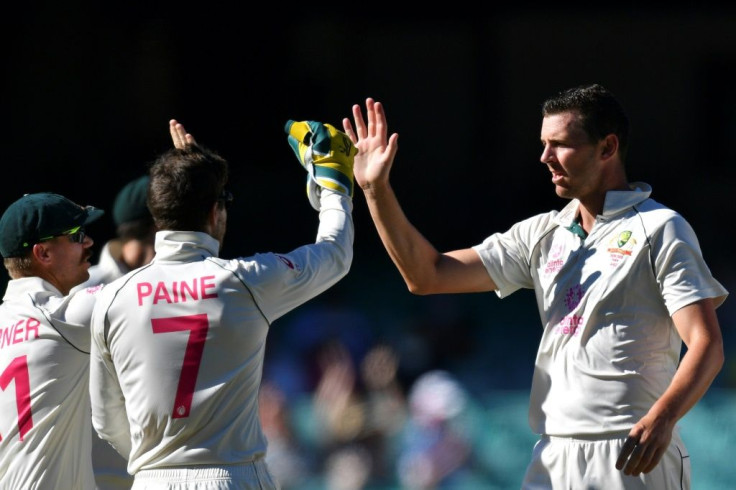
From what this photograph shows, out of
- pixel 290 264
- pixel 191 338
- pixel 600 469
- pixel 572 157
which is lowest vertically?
pixel 600 469

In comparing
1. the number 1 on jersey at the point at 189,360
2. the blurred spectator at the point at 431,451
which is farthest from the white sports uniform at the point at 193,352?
the blurred spectator at the point at 431,451

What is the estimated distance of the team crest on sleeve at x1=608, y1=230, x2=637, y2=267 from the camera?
311 cm

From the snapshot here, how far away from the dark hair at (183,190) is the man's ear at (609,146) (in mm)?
Answer: 1026

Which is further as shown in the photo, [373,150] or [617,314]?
[373,150]

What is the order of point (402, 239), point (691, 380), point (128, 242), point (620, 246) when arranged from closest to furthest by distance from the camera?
point (691, 380), point (620, 246), point (402, 239), point (128, 242)

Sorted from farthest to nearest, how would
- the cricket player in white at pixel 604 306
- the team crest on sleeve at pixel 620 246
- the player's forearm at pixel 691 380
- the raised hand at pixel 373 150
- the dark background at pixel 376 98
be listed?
the dark background at pixel 376 98 → the raised hand at pixel 373 150 → the team crest on sleeve at pixel 620 246 → the cricket player in white at pixel 604 306 → the player's forearm at pixel 691 380

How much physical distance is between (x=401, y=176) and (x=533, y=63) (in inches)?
37.9

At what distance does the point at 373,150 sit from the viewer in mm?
3434

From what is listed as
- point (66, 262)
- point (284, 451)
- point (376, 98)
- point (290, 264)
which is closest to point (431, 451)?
point (284, 451)

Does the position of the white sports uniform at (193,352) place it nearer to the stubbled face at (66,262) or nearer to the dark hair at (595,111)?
the stubbled face at (66,262)

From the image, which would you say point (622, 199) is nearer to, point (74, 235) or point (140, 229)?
point (74, 235)

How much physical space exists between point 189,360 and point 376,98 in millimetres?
4088

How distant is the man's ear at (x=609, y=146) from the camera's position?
3260 millimetres

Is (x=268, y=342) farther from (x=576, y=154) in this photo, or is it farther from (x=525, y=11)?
(x=576, y=154)
